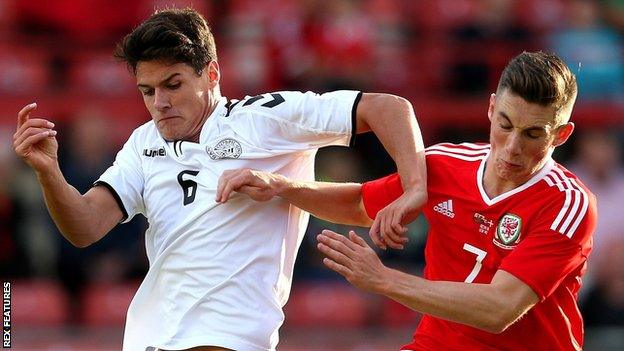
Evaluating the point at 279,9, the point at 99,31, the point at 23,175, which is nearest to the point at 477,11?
the point at 279,9

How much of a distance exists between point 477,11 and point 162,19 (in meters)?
7.04

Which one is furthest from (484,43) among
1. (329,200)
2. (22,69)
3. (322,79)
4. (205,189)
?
(205,189)

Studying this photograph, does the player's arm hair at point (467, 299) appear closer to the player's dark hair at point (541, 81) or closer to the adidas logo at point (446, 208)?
the adidas logo at point (446, 208)

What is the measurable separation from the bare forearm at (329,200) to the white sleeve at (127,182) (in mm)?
674

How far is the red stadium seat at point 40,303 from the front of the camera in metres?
10.5

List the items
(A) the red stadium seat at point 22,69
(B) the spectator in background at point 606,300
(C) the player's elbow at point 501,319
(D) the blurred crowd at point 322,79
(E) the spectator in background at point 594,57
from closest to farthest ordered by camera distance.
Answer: (C) the player's elbow at point 501,319
(B) the spectator in background at point 606,300
(D) the blurred crowd at point 322,79
(A) the red stadium seat at point 22,69
(E) the spectator in background at point 594,57

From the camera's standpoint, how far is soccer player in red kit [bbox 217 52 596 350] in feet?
16.8

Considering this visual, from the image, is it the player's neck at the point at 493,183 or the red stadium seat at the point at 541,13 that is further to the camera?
the red stadium seat at the point at 541,13

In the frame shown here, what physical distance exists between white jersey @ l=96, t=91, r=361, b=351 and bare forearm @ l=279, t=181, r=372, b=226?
0.09 meters

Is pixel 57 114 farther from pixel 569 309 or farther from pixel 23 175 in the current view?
pixel 569 309

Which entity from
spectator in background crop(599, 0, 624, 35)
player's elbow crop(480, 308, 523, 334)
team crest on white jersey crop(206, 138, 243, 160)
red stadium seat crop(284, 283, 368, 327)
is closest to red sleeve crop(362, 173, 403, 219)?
team crest on white jersey crop(206, 138, 243, 160)

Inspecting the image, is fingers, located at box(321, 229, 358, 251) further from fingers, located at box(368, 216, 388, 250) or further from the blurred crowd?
the blurred crowd

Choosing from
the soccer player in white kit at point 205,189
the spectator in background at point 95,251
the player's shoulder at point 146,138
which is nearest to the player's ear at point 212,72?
the soccer player in white kit at point 205,189

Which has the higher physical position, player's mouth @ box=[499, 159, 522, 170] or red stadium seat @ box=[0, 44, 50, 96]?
player's mouth @ box=[499, 159, 522, 170]
